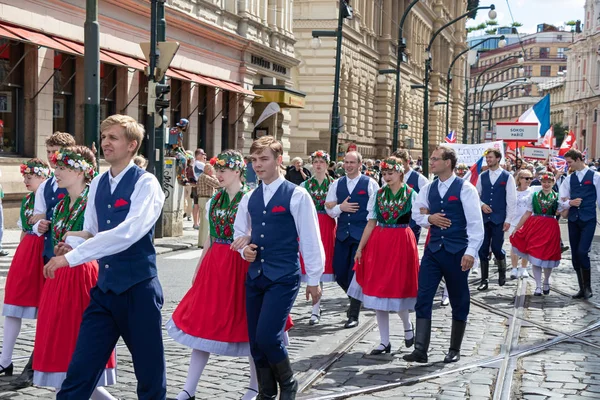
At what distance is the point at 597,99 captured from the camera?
383 ft

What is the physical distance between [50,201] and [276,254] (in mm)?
1867

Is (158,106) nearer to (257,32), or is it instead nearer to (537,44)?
(257,32)

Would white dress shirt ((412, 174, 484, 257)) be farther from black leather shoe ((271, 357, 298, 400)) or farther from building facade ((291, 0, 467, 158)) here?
building facade ((291, 0, 467, 158))

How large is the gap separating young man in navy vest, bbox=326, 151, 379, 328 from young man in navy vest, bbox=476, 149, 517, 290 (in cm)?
383

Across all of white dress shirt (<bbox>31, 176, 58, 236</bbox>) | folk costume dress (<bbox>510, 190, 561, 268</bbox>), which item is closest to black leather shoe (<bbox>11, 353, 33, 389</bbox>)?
white dress shirt (<bbox>31, 176, 58, 236</bbox>)

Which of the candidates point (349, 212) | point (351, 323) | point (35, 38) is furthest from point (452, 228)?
point (35, 38)

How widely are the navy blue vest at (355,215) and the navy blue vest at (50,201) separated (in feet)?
12.7

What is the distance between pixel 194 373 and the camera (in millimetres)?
6398

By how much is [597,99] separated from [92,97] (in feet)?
361

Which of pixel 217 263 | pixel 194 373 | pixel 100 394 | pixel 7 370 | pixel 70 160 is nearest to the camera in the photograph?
pixel 100 394

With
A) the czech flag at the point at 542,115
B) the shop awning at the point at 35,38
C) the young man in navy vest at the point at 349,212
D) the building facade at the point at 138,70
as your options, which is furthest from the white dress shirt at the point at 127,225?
the czech flag at the point at 542,115

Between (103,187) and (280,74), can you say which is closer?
(103,187)

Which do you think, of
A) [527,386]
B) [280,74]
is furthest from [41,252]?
[280,74]

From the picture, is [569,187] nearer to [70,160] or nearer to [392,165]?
[392,165]
